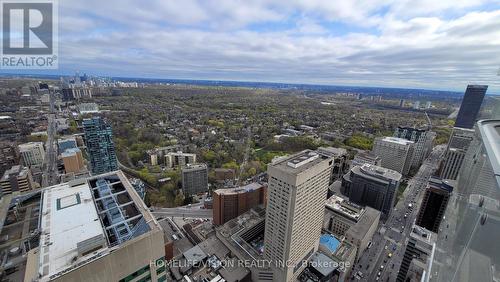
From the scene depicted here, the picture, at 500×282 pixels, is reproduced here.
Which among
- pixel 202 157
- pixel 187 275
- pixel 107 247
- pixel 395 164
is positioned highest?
pixel 107 247

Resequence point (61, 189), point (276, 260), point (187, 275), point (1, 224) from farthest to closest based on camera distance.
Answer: point (187, 275)
point (276, 260)
point (61, 189)
point (1, 224)

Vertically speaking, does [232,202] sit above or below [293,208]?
below

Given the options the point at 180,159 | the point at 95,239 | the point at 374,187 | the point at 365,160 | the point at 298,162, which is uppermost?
the point at 298,162

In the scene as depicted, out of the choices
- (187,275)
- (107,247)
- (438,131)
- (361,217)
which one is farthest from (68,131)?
(438,131)

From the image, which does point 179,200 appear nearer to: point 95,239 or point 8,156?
point 95,239

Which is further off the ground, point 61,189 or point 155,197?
point 61,189

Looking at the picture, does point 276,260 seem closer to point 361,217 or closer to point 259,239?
point 259,239

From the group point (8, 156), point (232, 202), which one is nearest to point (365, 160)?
point (232, 202)

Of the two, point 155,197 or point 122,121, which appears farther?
point 122,121
